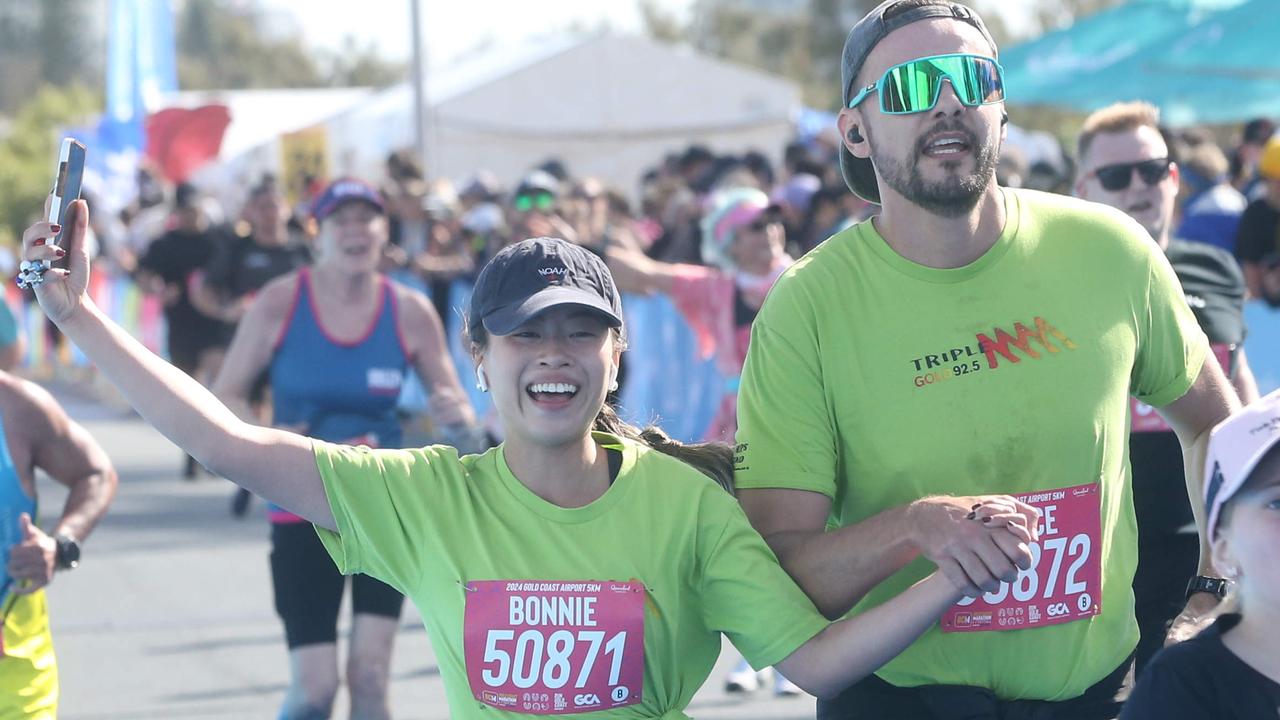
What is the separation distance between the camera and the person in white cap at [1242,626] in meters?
2.53

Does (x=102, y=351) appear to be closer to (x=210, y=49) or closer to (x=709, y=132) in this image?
(x=709, y=132)

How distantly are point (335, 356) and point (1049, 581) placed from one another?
3.71m

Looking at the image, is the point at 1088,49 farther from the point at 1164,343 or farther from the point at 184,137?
the point at 184,137

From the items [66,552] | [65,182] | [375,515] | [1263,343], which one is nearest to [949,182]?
[375,515]

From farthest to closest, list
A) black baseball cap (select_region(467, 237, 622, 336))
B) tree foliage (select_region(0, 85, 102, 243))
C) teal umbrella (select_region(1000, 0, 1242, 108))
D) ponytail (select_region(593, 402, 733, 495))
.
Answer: tree foliage (select_region(0, 85, 102, 243)) → teal umbrella (select_region(1000, 0, 1242, 108)) → ponytail (select_region(593, 402, 733, 495)) → black baseball cap (select_region(467, 237, 622, 336))

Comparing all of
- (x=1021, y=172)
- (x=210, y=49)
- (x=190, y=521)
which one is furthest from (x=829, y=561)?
(x=210, y=49)

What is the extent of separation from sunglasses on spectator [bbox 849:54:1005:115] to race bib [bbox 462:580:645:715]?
0.96m

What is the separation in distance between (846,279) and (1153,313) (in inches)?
22.8

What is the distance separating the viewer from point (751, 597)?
3.23 m

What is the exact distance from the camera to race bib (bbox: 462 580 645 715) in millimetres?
3223

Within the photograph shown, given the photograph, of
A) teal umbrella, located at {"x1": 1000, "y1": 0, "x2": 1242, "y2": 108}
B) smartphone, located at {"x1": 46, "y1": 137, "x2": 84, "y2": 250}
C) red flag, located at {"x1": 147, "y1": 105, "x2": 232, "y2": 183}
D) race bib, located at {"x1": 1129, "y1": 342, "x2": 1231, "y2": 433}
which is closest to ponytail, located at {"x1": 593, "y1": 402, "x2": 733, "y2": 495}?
smartphone, located at {"x1": 46, "y1": 137, "x2": 84, "y2": 250}

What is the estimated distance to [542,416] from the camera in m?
3.29

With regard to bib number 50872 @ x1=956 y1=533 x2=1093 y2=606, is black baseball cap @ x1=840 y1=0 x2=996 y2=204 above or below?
above

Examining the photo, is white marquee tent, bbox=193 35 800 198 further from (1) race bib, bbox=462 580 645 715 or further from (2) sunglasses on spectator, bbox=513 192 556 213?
(1) race bib, bbox=462 580 645 715
